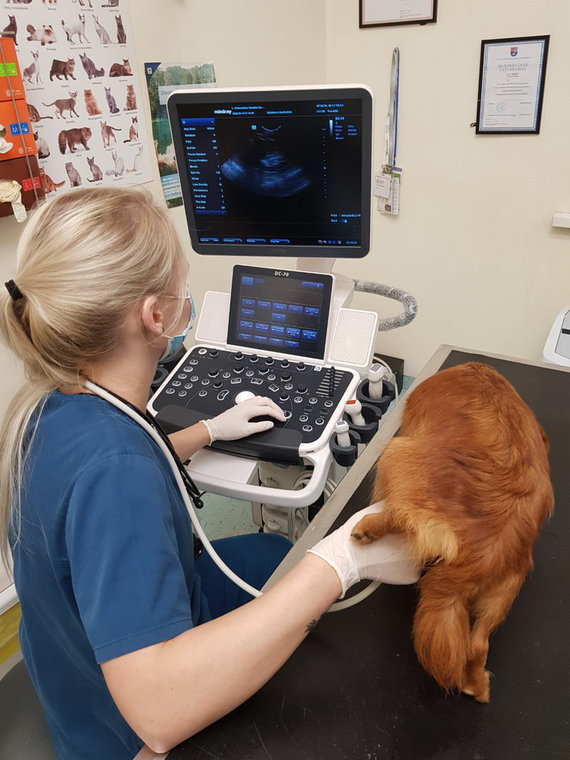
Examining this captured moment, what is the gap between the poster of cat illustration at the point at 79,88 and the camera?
1.48 meters

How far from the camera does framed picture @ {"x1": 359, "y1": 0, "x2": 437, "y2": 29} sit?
226 centimetres

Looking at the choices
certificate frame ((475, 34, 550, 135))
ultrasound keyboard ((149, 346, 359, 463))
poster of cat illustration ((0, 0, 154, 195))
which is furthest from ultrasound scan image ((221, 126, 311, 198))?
certificate frame ((475, 34, 550, 135))

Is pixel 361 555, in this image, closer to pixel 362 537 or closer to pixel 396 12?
pixel 362 537

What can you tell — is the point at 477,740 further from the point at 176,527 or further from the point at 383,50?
the point at 383,50

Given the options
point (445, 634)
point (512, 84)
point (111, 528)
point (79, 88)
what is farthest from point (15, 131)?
point (512, 84)

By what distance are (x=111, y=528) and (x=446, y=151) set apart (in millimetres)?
2337

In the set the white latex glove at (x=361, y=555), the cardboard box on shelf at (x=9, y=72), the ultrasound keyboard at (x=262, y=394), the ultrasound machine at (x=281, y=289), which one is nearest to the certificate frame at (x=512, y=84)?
the ultrasound machine at (x=281, y=289)

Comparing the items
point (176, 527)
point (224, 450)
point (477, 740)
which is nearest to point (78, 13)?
point (224, 450)

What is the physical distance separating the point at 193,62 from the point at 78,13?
1.60ft

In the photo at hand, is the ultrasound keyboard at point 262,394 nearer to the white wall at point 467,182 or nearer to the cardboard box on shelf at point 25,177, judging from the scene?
the cardboard box on shelf at point 25,177

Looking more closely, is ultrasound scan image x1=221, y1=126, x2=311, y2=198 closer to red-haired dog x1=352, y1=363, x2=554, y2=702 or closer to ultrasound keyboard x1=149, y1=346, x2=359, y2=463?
ultrasound keyboard x1=149, y1=346, x2=359, y2=463

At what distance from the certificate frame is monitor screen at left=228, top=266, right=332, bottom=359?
1482mm

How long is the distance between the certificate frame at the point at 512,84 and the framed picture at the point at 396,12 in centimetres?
28

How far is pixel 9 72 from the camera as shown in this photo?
53.0 inches
